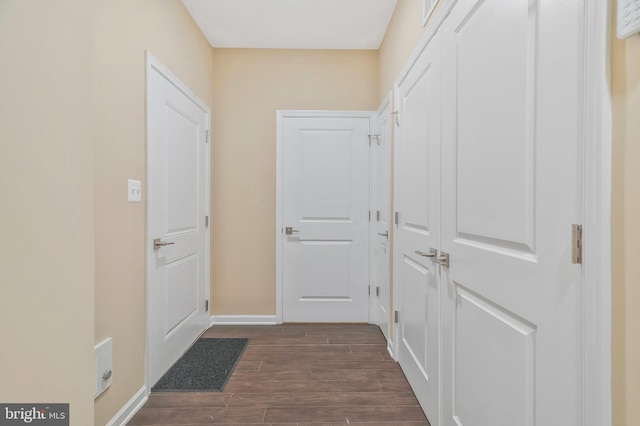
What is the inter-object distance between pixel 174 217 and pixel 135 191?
533 mm

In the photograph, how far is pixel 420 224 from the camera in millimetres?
1872

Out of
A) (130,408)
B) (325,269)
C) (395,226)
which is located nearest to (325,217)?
(325,269)

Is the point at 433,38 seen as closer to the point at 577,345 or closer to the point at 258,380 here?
the point at 577,345

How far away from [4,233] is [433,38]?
1.80m

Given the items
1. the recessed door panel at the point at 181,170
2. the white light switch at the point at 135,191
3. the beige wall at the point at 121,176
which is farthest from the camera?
the recessed door panel at the point at 181,170

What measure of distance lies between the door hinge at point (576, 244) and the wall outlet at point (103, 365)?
1827 millimetres

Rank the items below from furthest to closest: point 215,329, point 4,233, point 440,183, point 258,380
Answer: point 215,329 < point 258,380 < point 440,183 < point 4,233

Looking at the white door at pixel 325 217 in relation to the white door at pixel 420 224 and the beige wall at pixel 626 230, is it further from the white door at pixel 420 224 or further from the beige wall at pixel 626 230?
the beige wall at pixel 626 230

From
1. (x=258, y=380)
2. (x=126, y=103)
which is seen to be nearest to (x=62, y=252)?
(x=126, y=103)

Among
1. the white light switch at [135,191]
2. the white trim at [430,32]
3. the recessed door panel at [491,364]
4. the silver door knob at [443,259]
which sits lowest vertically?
the recessed door panel at [491,364]

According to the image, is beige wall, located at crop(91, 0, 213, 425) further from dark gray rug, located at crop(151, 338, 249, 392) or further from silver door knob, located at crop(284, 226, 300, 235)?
silver door knob, located at crop(284, 226, 300, 235)

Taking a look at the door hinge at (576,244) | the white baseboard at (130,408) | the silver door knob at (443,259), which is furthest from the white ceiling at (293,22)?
the white baseboard at (130,408)

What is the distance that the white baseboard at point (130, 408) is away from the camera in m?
1.72

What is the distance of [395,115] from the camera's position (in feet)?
7.89
